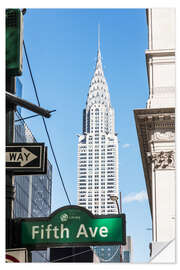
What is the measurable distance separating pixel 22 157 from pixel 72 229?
1.51m

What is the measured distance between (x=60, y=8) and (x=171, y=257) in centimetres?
601

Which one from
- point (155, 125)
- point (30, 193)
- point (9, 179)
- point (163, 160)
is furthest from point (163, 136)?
point (30, 193)

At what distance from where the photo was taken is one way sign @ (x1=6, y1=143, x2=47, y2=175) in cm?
905

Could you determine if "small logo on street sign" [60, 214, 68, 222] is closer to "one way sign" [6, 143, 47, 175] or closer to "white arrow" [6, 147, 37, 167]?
"one way sign" [6, 143, 47, 175]

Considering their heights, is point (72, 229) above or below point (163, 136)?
below

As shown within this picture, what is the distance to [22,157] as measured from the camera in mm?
9117

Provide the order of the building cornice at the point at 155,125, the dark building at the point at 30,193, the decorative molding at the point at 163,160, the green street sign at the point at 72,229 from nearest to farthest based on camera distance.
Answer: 1. the green street sign at the point at 72,229
2. the building cornice at the point at 155,125
3. the decorative molding at the point at 163,160
4. the dark building at the point at 30,193

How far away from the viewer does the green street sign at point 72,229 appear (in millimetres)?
8711

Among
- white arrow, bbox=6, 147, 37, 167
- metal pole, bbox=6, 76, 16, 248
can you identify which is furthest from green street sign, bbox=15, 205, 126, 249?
white arrow, bbox=6, 147, 37, 167

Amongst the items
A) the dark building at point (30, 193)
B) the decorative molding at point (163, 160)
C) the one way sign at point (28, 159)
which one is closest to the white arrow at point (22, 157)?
the one way sign at point (28, 159)

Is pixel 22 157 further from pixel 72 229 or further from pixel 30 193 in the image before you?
pixel 30 193

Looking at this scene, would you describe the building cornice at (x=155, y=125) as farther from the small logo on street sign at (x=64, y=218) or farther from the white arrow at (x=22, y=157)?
the small logo on street sign at (x=64, y=218)
